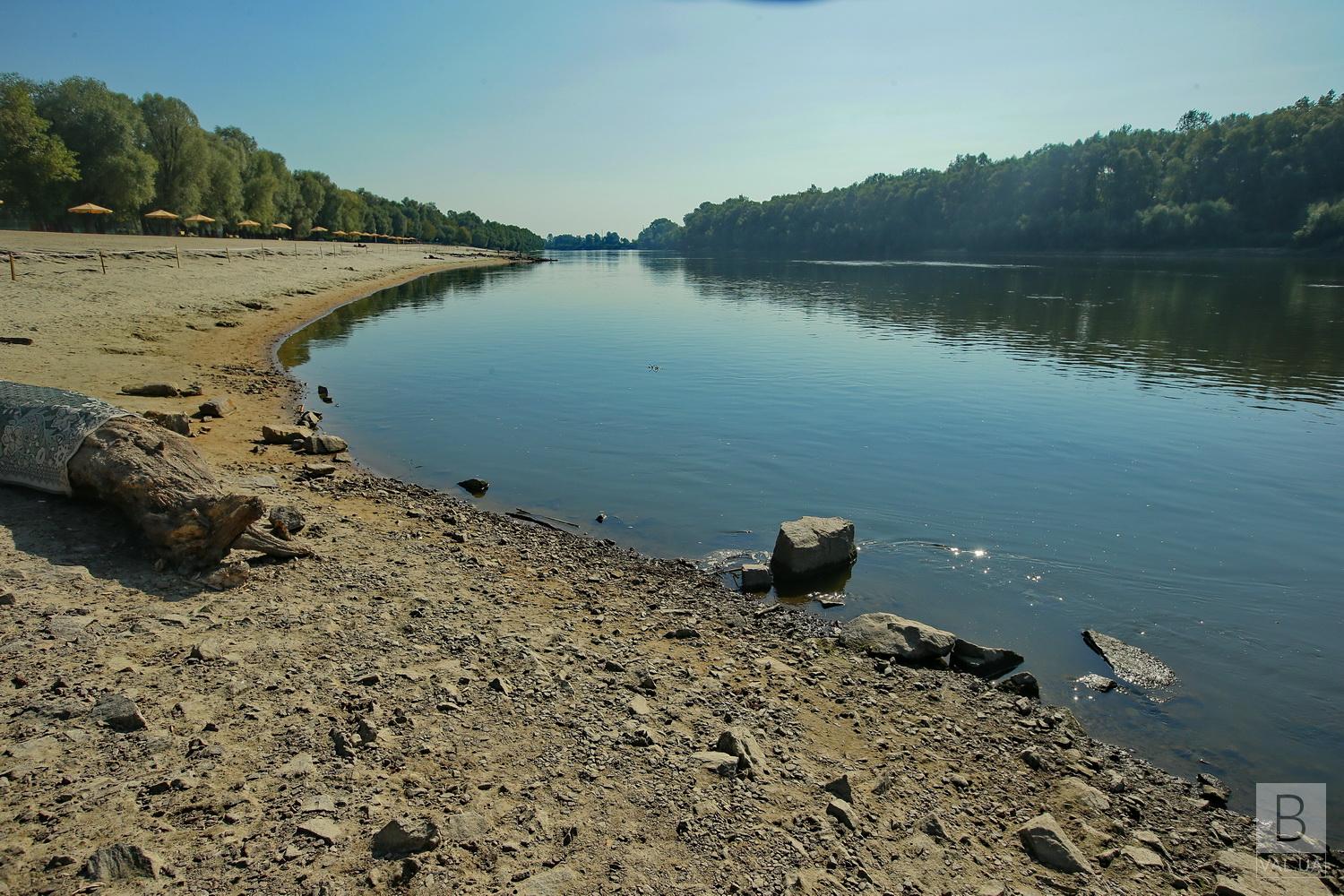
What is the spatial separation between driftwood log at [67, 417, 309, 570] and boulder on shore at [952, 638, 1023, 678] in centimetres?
867

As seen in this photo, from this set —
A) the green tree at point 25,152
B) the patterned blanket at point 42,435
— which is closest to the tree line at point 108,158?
the green tree at point 25,152

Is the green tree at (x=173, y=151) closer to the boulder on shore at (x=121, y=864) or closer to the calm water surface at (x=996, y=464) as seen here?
the calm water surface at (x=996, y=464)

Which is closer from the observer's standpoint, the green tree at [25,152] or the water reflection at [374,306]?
the water reflection at [374,306]

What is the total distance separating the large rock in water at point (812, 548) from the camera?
11.4m

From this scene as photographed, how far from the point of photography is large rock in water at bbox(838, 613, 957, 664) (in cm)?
919

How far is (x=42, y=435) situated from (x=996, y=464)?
17.9 meters

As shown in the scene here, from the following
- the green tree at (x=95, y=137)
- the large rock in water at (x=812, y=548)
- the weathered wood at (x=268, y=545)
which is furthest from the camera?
the green tree at (x=95, y=137)

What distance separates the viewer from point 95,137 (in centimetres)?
7938

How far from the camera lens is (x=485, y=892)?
4.71 meters

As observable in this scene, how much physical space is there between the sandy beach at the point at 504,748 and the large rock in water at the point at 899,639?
0.25 meters

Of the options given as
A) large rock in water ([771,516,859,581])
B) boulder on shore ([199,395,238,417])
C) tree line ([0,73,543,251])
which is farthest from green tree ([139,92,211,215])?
large rock in water ([771,516,859,581])

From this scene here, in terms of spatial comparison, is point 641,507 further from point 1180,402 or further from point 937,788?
point 1180,402

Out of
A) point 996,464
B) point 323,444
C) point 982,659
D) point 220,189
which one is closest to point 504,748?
point 982,659

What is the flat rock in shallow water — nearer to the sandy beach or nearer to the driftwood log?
the sandy beach
